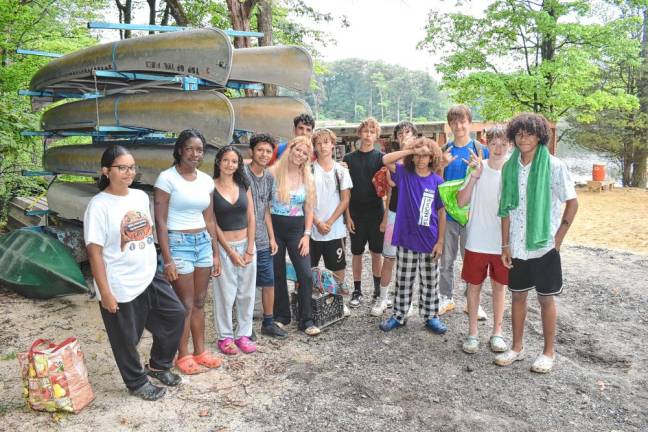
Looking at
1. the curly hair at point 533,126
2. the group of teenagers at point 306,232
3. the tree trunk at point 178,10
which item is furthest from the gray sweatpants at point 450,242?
the tree trunk at point 178,10

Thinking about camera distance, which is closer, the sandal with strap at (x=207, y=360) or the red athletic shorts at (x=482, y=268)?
the sandal with strap at (x=207, y=360)

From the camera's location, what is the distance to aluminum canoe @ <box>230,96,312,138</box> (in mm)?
5895

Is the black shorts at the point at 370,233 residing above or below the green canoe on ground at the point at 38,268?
above

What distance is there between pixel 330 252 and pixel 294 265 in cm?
50

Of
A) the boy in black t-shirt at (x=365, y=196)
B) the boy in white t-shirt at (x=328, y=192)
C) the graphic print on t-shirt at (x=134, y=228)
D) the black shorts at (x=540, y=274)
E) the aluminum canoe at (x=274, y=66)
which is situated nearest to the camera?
the graphic print on t-shirt at (x=134, y=228)

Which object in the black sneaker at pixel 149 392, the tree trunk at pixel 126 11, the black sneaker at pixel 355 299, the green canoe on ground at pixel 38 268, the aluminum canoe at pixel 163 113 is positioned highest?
the tree trunk at pixel 126 11

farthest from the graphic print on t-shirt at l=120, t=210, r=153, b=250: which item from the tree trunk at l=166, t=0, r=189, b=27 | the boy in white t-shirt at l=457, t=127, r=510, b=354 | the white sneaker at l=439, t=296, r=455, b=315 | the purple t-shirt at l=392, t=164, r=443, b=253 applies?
the tree trunk at l=166, t=0, r=189, b=27

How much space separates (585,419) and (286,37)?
45.3 feet

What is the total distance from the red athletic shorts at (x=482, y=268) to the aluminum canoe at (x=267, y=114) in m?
2.95

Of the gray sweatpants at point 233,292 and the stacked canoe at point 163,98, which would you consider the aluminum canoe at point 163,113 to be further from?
the gray sweatpants at point 233,292

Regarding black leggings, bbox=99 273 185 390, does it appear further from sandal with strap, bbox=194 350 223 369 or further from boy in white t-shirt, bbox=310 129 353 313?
boy in white t-shirt, bbox=310 129 353 313

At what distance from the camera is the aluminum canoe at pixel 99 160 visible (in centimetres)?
512

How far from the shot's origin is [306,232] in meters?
4.25

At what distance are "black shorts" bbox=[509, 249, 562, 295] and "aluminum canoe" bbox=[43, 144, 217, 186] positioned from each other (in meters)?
3.07
